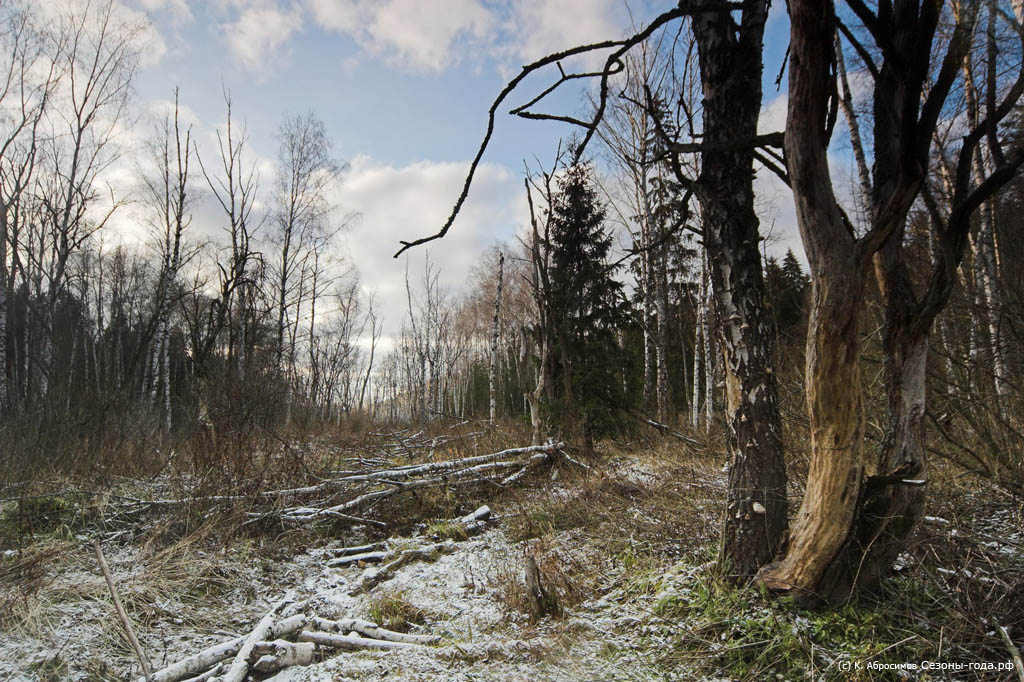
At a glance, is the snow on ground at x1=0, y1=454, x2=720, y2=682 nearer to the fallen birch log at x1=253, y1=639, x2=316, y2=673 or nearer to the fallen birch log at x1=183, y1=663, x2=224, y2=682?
the fallen birch log at x1=253, y1=639, x2=316, y2=673

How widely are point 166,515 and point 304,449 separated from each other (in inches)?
92.1

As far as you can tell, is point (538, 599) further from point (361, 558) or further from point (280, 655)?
point (361, 558)

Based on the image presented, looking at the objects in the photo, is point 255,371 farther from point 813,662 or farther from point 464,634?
point 813,662

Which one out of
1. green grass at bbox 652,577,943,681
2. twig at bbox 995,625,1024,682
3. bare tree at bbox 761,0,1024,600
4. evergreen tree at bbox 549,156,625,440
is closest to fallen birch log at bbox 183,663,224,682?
green grass at bbox 652,577,943,681

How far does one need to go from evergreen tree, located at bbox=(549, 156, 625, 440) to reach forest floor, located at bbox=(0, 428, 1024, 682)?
4.77 meters

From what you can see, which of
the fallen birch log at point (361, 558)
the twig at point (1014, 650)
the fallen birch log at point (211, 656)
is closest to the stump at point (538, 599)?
the fallen birch log at point (211, 656)

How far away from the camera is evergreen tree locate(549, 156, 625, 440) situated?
1002 centimetres

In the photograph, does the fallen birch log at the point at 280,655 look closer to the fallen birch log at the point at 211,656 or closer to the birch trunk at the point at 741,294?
the fallen birch log at the point at 211,656

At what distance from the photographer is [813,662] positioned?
2.18m

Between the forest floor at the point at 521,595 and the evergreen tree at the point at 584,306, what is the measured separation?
4.77 metres

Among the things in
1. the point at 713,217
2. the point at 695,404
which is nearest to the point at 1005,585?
the point at 713,217

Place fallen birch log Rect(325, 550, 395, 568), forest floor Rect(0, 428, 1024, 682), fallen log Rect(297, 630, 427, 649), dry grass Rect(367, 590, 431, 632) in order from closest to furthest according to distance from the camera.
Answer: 1. forest floor Rect(0, 428, 1024, 682)
2. fallen log Rect(297, 630, 427, 649)
3. dry grass Rect(367, 590, 431, 632)
4. fallen birch log Rect(325, 550, 395, 568)

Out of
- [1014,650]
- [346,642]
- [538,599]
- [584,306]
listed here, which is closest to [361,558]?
[346,642]

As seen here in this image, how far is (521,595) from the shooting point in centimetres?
323
